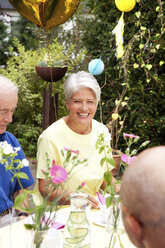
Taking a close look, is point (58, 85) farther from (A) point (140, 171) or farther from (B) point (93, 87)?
(A) point (140, 171)

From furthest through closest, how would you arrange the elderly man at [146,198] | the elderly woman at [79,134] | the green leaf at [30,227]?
the elderly woman at [79,134] < the green leaf at [30,227] < the elderly man at [146,198]

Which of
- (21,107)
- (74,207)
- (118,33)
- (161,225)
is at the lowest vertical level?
(21,107)

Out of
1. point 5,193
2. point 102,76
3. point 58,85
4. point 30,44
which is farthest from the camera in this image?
point 30,44

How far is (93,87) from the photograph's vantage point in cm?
217

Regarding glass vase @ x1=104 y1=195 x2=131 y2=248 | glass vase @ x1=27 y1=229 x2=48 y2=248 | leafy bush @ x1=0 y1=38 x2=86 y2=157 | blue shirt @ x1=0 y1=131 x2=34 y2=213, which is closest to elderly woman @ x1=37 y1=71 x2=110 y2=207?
blue shirt @ x1=0 y1=131 x2=34 y2=213

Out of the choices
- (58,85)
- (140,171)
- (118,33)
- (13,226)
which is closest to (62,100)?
(58,85)

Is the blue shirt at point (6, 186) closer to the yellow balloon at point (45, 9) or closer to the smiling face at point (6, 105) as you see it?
the smiling face at point (6, 105)

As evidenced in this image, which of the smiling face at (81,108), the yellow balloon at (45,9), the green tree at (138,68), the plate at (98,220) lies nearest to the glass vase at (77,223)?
the plate at (98,220)

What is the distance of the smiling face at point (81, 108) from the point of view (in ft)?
7.19

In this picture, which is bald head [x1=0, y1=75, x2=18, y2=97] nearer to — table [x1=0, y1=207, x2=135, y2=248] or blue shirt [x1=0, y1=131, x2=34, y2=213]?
blue shirt [x1=0, y1=131, x2=34, y2=213]

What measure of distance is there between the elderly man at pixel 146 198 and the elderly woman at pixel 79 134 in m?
1.59

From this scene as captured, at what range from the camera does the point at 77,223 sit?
1.08 m

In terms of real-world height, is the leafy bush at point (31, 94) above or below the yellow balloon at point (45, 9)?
below

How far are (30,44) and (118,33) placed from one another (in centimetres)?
549
